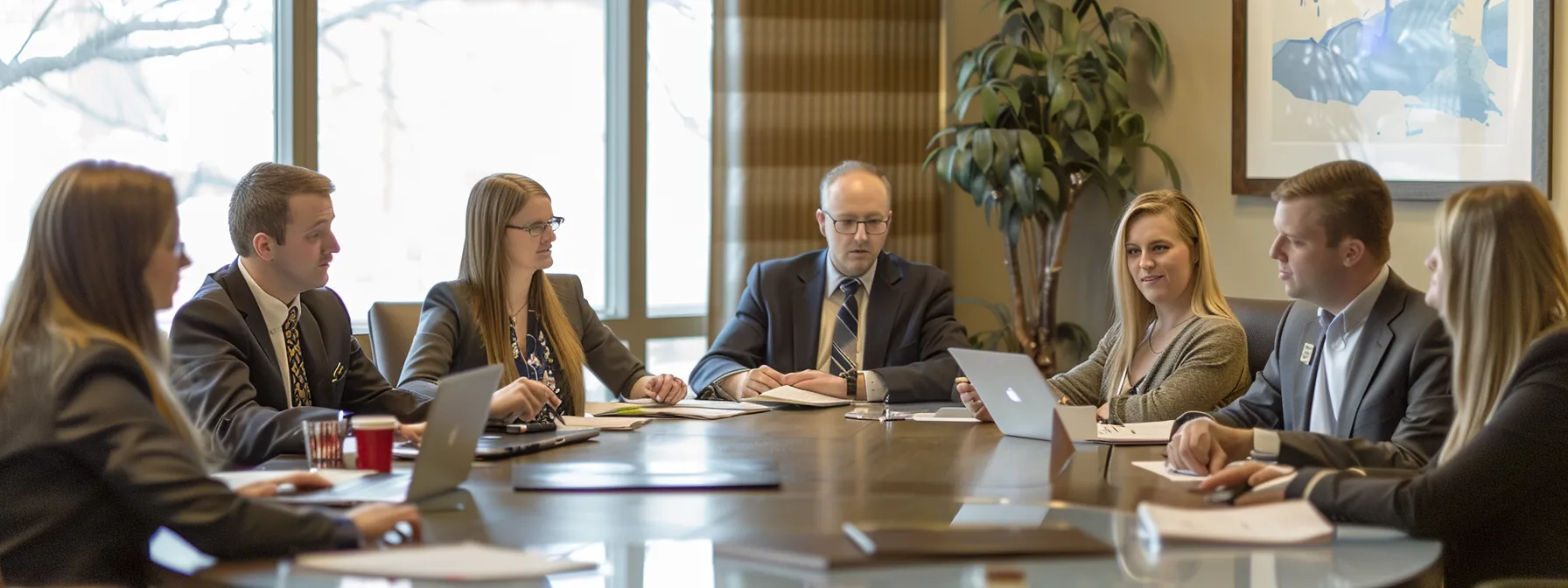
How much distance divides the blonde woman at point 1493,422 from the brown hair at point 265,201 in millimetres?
1788

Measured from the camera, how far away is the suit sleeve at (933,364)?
3340 mm

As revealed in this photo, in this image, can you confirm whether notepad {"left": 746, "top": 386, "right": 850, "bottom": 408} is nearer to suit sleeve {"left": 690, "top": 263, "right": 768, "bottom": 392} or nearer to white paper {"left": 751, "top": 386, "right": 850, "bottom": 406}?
white paper {"left": 751, "top": 386, "right": 850, "bottom": 406}

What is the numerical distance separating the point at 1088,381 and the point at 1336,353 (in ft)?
2.76

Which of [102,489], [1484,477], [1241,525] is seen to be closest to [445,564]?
[102,489]

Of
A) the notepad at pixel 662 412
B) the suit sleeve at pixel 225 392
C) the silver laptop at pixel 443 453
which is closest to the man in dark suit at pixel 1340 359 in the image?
the notepad at pixel 662 412

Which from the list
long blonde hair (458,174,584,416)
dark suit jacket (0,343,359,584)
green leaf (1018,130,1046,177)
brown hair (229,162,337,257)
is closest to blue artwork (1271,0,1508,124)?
→ green leaf (1018,130,1046,177)

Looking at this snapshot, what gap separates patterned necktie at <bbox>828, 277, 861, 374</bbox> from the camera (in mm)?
3646

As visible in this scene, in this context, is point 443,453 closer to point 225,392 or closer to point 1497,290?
point 225,392

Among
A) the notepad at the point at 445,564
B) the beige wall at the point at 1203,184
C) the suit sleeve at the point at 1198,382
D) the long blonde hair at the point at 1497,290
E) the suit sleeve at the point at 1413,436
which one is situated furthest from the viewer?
the beige wall at the point at 1203,184

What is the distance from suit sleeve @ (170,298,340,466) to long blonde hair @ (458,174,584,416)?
2.20 feet

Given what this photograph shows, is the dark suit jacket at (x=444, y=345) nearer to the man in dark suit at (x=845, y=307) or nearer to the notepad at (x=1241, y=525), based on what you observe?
the man in dark suit at (x=845, y=307)

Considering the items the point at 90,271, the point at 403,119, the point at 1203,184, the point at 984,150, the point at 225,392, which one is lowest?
the point at 225,392

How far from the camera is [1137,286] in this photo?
3.08 metres

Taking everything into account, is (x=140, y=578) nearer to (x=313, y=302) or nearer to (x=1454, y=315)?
(x=313, y=302)
